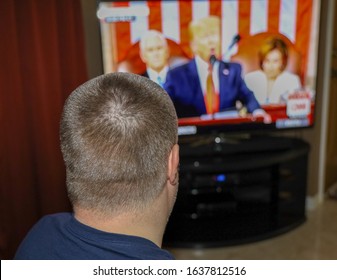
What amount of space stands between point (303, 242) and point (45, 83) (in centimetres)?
189

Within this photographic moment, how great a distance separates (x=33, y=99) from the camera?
2391 millimetres

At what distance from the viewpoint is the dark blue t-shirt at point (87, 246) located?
924 millimetres

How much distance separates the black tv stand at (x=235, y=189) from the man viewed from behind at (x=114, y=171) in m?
1.73

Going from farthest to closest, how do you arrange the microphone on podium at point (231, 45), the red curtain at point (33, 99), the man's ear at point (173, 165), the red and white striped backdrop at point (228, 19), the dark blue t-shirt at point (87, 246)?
the microphone on podium at point (231, 45), the red and white striped backdrop at point (228, 19), the red curtain at point (33, 99), the man's ear at point (173, 165), the dark blue t-shirt at point (87, 246)

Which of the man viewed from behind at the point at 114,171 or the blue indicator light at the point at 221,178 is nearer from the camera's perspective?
the man viewed from behind at the point at 114,171

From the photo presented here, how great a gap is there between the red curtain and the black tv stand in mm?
792

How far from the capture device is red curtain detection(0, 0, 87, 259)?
2252mm

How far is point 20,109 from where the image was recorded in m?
2.31

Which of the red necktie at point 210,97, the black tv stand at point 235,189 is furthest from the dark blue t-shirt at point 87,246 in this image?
the red necktie at point 210,97

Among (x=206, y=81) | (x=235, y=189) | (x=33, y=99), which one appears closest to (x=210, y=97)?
(x=206, y=81)

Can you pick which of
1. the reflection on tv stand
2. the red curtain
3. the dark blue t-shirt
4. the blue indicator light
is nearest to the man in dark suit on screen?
the reflection on tv stand

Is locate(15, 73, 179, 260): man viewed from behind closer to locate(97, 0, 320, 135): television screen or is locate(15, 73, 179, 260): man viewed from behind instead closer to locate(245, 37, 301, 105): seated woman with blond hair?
locate(97, 0, 320, 135): television screen

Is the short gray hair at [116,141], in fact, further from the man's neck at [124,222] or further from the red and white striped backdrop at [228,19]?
the red and white striped backdrop at [228,19]

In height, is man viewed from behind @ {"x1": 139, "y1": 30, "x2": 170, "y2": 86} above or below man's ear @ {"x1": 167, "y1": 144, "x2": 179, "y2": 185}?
above
